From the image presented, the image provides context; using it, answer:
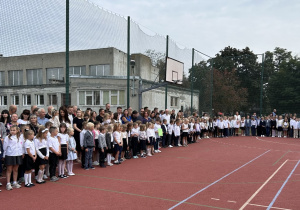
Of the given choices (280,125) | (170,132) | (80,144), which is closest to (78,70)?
(170,132)

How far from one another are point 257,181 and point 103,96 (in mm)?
17072

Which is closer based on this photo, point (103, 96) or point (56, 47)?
point (56, 47)

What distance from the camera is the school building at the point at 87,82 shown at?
2077 cm

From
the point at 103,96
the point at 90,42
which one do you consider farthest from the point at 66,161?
the point at 103,96

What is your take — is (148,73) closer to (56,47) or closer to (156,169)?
(56,47)

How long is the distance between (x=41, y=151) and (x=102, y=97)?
15.8 meters

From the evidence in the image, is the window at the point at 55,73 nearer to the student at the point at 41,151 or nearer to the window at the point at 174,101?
the window at the point at 174,101

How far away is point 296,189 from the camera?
18.6 feet

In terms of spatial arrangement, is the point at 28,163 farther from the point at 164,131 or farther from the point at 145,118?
the point at 164,131

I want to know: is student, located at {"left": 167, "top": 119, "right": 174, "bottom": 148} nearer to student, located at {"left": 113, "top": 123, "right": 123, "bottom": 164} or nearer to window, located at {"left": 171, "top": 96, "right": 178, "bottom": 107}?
student, located at {"left": 113, "top": 123, "right": 123, "bottom": 164}

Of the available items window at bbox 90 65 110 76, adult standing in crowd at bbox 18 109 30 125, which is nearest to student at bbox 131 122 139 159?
adult standing in crowd at bbox 18 109 30 125

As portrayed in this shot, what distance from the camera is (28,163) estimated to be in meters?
5.86

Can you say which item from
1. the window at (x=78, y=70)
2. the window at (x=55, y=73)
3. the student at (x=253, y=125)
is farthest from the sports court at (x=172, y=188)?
the window at (x=55, y=73)

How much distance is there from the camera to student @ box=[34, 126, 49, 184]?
6121 mm
